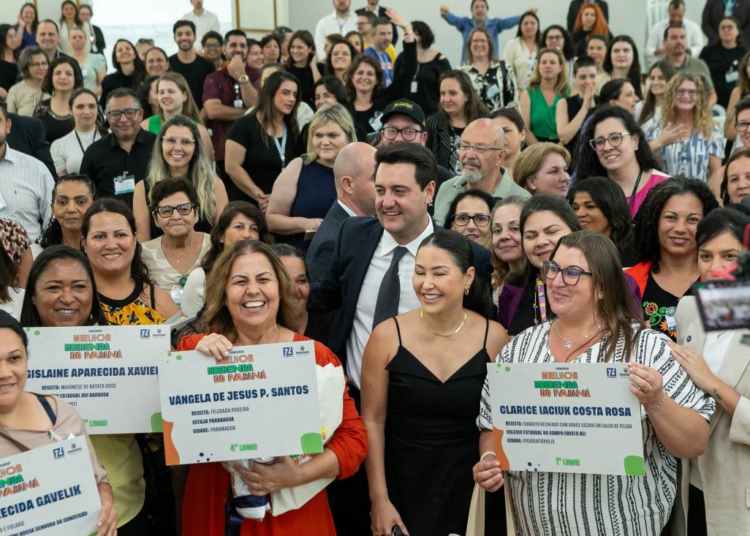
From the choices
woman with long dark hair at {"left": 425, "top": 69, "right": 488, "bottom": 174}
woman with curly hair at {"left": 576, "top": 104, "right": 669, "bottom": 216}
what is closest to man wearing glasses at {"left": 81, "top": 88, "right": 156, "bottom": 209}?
woman with long dark hair at {"left": 425, "top": 69, "right": 488, "bottom": 174}

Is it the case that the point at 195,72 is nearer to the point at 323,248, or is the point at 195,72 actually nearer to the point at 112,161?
the point at 112,161

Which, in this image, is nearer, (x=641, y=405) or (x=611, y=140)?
(x=641, y=405)

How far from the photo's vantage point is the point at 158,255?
554 cm

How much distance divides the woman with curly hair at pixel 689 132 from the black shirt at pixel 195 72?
16.4 feet

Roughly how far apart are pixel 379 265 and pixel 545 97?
497 cm

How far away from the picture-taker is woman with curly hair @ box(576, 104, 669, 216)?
228 inches

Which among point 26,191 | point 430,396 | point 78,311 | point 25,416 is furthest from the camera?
point 26,191

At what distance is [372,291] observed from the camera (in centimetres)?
423

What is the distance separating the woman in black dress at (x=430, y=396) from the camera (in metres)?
3.72

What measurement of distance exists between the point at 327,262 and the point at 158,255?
1194 mm

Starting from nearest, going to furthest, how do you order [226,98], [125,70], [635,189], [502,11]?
[635,189] → [226,98] → [125,70] → [502,11]

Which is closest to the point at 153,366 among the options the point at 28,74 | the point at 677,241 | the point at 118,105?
the point at 677,241

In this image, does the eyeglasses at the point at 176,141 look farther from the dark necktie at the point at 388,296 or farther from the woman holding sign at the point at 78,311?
the dark necktie at the point at 388,296

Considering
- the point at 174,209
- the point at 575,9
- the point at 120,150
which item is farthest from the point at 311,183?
the point at 575,9
